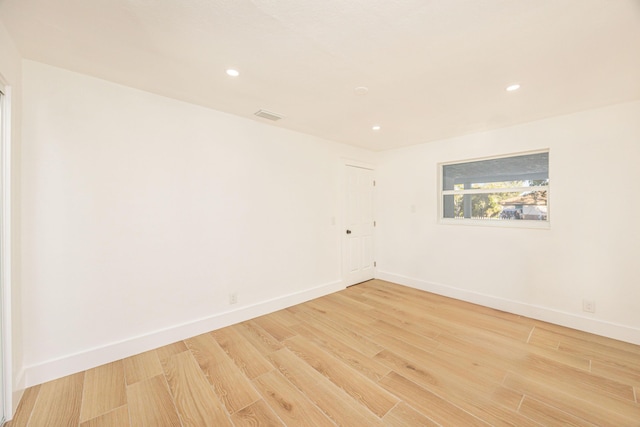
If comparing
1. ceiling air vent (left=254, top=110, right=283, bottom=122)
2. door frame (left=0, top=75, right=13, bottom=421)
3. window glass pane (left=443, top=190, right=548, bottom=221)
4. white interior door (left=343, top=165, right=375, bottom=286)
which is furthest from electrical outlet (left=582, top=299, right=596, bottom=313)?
door frame (left=0, top=75, right=13, bottom=421)

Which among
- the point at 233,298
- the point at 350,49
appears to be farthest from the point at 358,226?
the point at 350,49

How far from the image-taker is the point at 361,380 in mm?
1932

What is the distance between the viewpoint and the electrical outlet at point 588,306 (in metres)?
2.67

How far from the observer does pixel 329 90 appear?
2.29 metres

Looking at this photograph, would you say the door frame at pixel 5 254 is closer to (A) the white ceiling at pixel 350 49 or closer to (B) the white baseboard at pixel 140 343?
(B) the white baseboard at pixel 140 343

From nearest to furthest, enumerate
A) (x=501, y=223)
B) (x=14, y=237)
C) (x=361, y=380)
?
(x=14, y=237), (x=361, y=380), (x=501, y=223)

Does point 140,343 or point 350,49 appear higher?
point 350,49

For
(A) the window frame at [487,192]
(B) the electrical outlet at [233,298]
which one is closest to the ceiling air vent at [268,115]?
(B) the electrical outlet at [233,298]

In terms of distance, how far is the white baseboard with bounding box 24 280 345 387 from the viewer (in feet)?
6.22

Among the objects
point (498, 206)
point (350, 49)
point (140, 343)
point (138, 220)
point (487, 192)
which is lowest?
point (140, 343)

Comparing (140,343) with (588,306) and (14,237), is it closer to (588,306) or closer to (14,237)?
(14,237)

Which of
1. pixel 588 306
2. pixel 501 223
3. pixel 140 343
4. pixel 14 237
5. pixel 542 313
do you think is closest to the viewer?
pixel 14 237

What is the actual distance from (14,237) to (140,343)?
1293 mm

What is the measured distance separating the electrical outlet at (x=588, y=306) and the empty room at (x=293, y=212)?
0.07 ft
